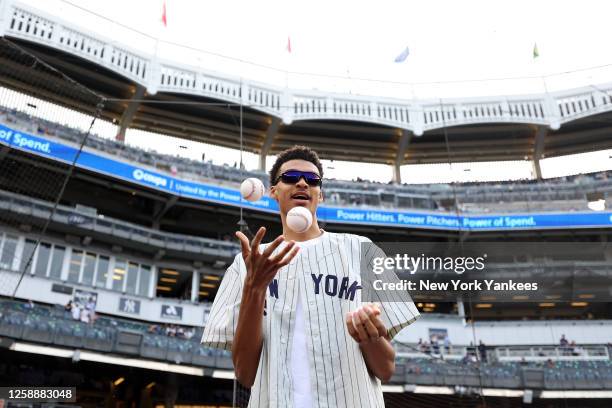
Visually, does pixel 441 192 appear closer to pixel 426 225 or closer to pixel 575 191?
pixel 426 225

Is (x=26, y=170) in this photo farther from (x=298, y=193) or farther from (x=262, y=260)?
(x=262, y=260)

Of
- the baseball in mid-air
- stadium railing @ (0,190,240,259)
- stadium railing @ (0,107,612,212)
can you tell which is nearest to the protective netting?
stadium railing @ (0,190,240,259)

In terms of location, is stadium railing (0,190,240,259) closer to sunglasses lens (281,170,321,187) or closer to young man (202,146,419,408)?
sunglasses lens (281,170,321,187)

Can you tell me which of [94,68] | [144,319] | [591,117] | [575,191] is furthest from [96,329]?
[591,117]

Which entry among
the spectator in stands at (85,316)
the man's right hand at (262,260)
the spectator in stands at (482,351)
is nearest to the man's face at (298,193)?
the man's right hand at (262,260)

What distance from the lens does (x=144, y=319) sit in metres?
26.5

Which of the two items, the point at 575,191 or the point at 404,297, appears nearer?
the point at 404,297

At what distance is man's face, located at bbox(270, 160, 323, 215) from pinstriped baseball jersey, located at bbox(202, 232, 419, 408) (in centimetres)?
21

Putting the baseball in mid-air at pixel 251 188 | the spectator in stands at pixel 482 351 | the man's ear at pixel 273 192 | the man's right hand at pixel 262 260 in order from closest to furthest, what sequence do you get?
the man's right hand at pixel 262 260, the man's ear at pixel 273 192, the baseball in mid-air at pixel 251 188, the spectator in stands at pixel 482 351

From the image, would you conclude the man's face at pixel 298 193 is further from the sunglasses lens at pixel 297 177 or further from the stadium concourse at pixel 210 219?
the stadium concourse at pixel 210 219

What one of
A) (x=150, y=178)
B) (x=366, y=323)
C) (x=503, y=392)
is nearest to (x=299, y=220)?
(x=366, y=323)

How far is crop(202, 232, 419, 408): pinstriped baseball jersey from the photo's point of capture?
2133 millimetres

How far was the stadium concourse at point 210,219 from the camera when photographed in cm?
2131

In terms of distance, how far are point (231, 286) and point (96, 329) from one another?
19.1m
